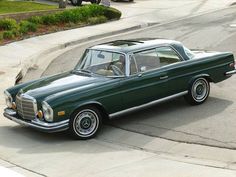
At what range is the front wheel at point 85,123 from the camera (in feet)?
28.7

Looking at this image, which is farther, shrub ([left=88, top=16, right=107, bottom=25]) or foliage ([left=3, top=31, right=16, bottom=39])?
shrub ([left=88, top=16, right=107, bottom=25])

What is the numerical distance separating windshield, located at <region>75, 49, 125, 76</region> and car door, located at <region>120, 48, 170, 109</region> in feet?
0.65

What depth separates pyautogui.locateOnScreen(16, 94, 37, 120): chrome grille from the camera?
8875 millimetres

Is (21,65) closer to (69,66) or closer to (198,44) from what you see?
(69,66)

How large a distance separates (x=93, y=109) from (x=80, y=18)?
50.9 feet

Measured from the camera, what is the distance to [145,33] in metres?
21.2

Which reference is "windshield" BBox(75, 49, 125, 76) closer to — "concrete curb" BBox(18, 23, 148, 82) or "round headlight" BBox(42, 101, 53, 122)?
"round headlight" BBox(42, 101, 53, 122)

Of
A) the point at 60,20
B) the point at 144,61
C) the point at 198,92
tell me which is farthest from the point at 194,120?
the point at 60,20

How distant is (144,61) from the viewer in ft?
31.9

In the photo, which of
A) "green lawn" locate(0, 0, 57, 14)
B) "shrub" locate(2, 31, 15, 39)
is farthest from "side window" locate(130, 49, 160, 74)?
"green lawn" locate(0, 0, 57, 14)

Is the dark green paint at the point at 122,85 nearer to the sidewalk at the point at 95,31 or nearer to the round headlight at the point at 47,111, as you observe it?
the round headlight at the point at 47,111

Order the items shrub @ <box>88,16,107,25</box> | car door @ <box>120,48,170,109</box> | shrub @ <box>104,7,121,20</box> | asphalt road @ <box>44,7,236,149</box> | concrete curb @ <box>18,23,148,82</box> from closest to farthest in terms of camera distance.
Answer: asphalt road @ <box>44,7,236,149</box>, car door @ <box>120,48,170,109</box>, concrete curb @ <box>18,23,148,82</box>, shrub @ <box>88,16,107,25</box>, shrub @ <box>104,7,121,20</box>

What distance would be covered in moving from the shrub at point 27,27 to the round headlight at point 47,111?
12588 millimetres

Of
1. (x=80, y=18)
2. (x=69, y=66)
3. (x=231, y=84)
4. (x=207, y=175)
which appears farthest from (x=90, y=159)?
(x=80, y=18)
